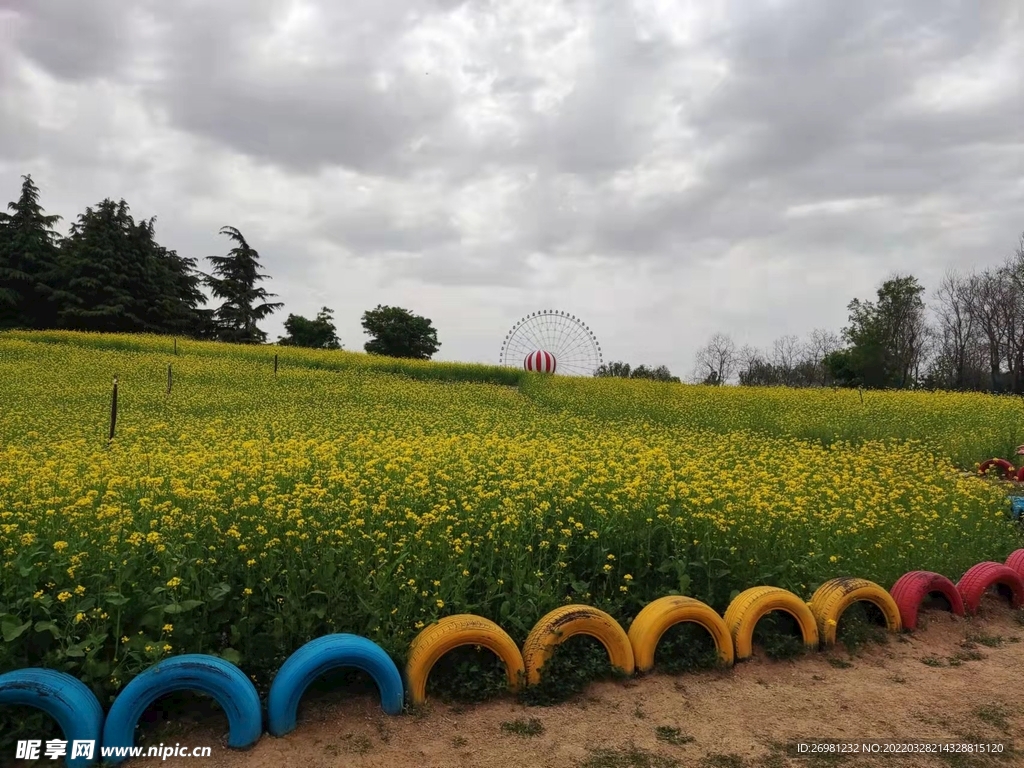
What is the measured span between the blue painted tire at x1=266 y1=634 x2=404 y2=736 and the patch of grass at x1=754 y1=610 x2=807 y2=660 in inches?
97.3

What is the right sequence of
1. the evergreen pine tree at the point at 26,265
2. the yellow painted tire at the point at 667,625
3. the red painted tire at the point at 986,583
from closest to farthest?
1. the yellow painted tire at the point at 667,625
2. the red painted tire at the point at 986,583
3. the evergreen pine tree at the point at 26,265

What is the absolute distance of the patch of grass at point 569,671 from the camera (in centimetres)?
381

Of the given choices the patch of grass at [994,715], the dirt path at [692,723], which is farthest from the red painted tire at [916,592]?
the patch of grass at [994,715]

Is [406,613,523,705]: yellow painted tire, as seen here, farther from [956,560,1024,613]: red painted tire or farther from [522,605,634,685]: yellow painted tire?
[956,560,1024,613]: red painted tire

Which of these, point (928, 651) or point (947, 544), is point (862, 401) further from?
point (928, 651)

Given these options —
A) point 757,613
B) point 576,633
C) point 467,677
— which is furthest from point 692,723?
point 467,677

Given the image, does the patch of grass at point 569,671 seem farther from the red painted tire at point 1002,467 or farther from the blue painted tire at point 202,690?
the red painted tire at point 1002,467

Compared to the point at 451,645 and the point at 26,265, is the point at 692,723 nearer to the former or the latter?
the point at 451,645

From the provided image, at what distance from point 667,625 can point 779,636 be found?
0.89 metres

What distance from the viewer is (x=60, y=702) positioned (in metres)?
3.05

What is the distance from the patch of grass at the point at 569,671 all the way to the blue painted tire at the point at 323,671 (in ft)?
2.51

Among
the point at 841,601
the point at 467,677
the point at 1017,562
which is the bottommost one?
the point at 467,677

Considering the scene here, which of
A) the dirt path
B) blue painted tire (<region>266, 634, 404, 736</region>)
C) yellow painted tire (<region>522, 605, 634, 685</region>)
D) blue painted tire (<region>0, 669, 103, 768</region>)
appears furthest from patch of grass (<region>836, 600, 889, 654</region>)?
blue painted tire (<region>0, 669, 103, 768</region>)

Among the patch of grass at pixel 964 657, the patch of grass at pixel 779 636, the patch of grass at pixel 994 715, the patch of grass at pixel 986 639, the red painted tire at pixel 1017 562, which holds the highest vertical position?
the red painted tire at pixel 1017 562
